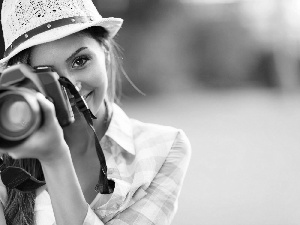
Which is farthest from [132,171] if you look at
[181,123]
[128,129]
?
[181,123]

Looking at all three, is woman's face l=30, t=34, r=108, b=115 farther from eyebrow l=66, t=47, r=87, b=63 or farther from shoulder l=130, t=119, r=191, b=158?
shoulder l=130, t=119, r=191, b=158

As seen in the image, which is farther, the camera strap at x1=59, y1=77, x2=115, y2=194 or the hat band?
the hat band

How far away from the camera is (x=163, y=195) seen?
103 centimetres

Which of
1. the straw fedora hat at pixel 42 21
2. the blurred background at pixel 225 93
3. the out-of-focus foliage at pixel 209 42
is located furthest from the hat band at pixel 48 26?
the out-of-focus foliage at pixel 209 42

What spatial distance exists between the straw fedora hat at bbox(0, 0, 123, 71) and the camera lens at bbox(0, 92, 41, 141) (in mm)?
317

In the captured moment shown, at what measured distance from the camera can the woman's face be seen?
988 mm

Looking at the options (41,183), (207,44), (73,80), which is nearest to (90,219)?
(41,183)

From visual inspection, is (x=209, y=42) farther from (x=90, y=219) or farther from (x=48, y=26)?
(x=90, y=219)

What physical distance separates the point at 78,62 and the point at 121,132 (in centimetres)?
16

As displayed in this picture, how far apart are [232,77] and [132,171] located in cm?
589

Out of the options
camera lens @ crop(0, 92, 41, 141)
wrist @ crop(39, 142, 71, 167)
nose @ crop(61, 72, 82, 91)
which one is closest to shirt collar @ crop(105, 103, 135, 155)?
nose @ crop(61, 72, 82, 91)

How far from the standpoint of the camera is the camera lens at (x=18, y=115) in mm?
657

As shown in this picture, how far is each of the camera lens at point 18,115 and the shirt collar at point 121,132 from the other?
405 millimetres

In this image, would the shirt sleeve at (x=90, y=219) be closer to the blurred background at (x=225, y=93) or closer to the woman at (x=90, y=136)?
the woman at (x=90, y=136)
